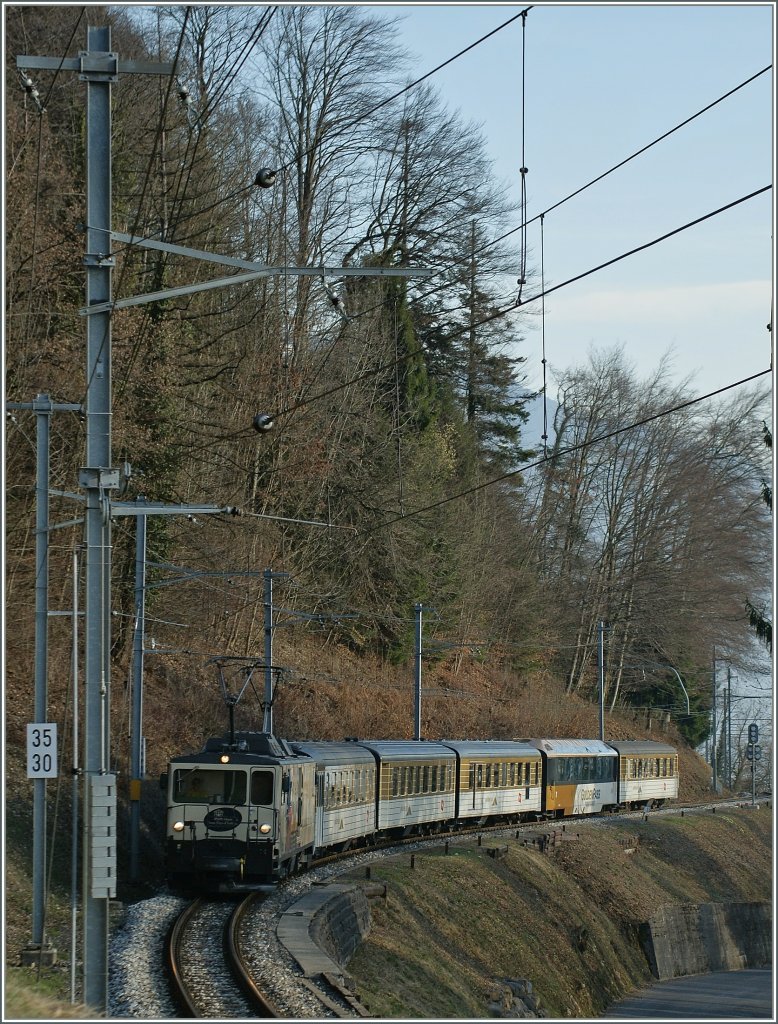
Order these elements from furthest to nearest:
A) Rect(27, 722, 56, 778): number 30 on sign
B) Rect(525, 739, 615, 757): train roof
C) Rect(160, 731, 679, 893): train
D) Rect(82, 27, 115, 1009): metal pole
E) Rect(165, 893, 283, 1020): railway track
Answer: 1. Rect(525, 739, 615, 757): train roof
2. Rect(160, 731, 679, 893): train
3. Rect(27, 722, 56, 778): number 30 on sign
4. Rect(165, 893, 283, 1020): railway track
5. Rect(82, 27, 115, 1009): metal pole

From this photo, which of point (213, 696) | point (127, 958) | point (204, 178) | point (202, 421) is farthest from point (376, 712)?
point (127, 958)

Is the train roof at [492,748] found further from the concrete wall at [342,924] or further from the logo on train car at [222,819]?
the logo on train car at [222,819]

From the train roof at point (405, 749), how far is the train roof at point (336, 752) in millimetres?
492

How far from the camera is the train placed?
19.8 meters

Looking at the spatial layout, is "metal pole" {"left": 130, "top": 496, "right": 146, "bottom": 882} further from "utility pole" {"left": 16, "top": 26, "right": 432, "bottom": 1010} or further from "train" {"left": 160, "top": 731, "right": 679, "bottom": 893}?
"utility pole" {"left": 16, "top": 26, "right": 432, "bottom": 1010}

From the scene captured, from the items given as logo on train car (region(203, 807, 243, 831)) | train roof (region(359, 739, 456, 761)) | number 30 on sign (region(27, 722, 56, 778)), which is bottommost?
train roof (region(359, 739, 456, 761))

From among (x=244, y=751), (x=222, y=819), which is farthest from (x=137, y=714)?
(x=222, y=819)

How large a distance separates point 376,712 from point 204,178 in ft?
61.0

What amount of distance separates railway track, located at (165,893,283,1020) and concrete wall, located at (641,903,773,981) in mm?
17537

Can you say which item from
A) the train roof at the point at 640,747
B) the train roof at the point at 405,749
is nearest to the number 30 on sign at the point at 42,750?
the train roof at the point at 405,749

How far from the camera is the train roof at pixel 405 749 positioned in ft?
94.5

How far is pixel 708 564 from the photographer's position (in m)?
60.9

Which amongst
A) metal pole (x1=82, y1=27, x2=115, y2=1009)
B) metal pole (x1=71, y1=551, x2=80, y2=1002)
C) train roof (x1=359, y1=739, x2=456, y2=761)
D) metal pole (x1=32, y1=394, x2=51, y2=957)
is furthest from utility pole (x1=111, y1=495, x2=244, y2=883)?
metal pole (x1=82, y1=27, x2=115, y2=1009)

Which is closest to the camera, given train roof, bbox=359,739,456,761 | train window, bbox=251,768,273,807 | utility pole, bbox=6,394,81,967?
utility pole, bbox=6,394,81,967
